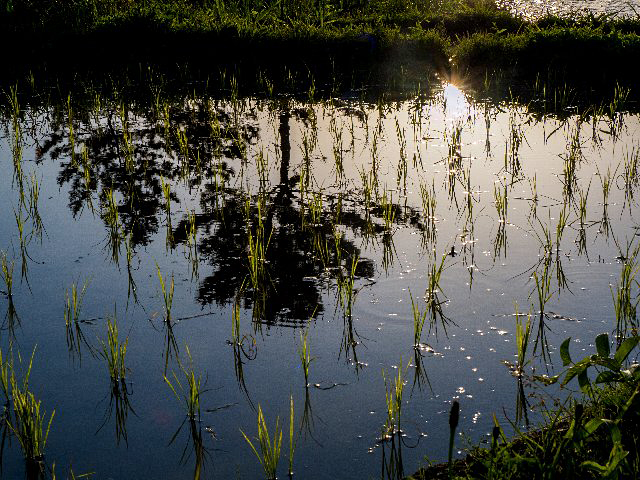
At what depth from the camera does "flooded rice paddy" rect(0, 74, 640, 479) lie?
3.46m

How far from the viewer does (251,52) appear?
11.0m

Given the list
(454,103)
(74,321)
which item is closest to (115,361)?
(74,321)

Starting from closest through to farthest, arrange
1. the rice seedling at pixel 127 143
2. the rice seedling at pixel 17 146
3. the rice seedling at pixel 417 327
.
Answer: the rice seedling at pixel 417 327
the rice seedling at pixel 17 146
the rice seedling at pixel 127 143

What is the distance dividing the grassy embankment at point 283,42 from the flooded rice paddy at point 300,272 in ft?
6.17

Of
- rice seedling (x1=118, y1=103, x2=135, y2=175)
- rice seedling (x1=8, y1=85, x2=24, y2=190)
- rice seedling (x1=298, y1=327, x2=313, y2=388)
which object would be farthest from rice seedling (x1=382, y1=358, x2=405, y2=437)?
rice seedling (x1=8, y1=85, x2=24, y2=190)

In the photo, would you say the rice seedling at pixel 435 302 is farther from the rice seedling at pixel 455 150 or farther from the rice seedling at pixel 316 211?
the rice seedling at pixel 455 150

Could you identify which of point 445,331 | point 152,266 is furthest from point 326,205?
point 445,331

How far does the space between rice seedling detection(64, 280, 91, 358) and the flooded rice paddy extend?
0.06 ft

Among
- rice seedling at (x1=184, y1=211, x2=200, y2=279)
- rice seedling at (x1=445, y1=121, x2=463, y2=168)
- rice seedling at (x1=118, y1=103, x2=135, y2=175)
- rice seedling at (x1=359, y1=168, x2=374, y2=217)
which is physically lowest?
rice seedling at (x1=184, y1=211, x2=200, y2=279)

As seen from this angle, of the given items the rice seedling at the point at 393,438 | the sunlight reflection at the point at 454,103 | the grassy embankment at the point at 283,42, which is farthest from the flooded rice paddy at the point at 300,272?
the grassy embankment at the point at 283,42

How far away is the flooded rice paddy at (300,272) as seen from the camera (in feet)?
11.4

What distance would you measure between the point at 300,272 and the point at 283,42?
6.69 m

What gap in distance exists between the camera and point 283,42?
36.0 feet

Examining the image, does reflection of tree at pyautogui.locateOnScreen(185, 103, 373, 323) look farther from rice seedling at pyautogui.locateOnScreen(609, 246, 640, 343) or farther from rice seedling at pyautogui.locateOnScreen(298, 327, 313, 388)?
rice seedling at pyautogui.locateOnScreen(609, 246, 640, 343)
